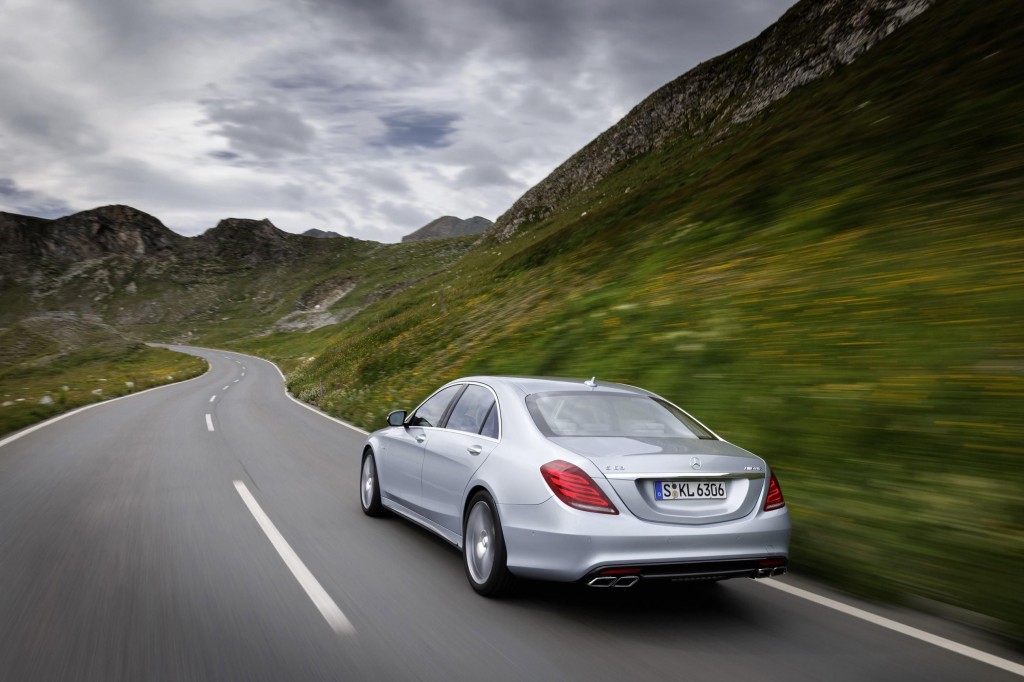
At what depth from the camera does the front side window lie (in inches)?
243

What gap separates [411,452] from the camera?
627 centimetres

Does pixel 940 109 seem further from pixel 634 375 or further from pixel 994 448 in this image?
pixel 994 448

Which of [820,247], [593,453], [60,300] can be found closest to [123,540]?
[593,453]

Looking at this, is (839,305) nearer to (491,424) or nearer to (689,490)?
(491,424)

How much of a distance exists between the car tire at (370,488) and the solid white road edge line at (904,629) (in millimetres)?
3502

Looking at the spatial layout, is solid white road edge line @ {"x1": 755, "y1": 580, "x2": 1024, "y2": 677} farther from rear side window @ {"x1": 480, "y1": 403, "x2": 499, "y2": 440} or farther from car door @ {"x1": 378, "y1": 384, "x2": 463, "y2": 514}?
car door @ {"x1": 378, "y1": 384, "x2": 463, "y2": 514}

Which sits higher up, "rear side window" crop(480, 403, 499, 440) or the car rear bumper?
"rear side window" crop(480, 403, 499, 440)

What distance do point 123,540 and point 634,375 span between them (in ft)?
26.0

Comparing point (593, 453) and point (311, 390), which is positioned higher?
point (593, 453)

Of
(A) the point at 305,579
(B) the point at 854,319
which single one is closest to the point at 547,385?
(A) the point at 305,579

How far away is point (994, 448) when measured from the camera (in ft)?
18.8

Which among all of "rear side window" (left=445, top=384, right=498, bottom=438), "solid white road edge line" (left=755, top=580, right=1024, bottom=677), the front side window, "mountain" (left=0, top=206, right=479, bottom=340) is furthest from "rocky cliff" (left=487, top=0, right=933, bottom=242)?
"mountain" (left=0, top=206, right=479, bottom=340)

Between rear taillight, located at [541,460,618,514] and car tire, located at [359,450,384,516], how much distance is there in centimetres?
316

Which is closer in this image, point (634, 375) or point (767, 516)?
point (767, 516)
